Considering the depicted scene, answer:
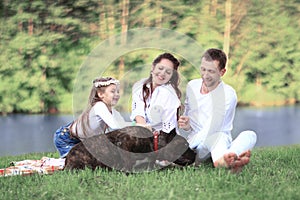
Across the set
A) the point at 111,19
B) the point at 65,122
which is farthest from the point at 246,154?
the point at 111,19

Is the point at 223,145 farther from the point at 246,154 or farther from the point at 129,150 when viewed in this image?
the point at 129,150

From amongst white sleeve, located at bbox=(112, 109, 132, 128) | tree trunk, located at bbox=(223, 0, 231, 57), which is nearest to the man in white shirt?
white sleeve, located at bbox=(112, 109, 132, 128)

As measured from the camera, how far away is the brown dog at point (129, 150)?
7.63 feet

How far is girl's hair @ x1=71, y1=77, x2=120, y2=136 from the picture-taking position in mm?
2586

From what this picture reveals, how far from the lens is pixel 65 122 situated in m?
7.43

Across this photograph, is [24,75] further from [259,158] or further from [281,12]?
[259,158]

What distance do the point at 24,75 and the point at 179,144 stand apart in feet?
19.3

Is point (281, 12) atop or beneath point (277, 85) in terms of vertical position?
atop

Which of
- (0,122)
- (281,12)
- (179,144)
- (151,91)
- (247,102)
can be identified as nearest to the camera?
(179,144)

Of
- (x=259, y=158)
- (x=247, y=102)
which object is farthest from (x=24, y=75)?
(x=259, y=158)

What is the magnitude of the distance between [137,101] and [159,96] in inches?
5.1

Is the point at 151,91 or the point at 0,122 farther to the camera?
the point at 0,122

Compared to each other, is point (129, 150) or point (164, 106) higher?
point (164, 106)

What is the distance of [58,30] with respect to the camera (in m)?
8.09
